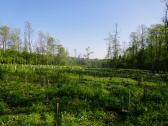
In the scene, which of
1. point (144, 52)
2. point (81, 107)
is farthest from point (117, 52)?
point (81, 107)

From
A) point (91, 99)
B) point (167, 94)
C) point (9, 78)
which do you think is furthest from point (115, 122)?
point (9, 78)

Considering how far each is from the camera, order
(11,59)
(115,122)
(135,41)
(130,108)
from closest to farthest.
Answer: (115,122) → (130,108) → (11,59) → (135,41)

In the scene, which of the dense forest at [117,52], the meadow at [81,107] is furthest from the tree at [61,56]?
the meadow at [81,107]

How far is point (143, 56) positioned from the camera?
8644 centimetres

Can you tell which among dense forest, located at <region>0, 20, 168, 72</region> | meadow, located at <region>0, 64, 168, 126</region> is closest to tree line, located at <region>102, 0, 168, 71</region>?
dense forest, located at <region>0, 20, 168, 72</region>

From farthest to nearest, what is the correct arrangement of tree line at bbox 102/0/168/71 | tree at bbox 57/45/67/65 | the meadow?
tree at bbox 57/45/67/65, tree line at bbox 102/0/168/71, the meadow

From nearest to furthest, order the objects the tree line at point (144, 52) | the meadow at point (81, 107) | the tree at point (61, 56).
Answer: the meadow at point (81, 107)
the tree line at point (144, 52)
the tree at point (61, 56)

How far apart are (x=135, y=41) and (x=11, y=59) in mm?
39818

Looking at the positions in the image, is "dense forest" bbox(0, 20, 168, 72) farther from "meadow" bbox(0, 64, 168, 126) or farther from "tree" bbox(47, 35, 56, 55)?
"meadow" bbox(0, 64, 168, 126)

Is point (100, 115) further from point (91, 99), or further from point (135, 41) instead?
point (135, 41)

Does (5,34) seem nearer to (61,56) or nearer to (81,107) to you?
(61,56)

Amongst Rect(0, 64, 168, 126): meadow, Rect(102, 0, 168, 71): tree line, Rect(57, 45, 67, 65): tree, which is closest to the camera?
Rect(0, 64, 168, 126): meadow

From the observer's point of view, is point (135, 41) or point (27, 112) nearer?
point (27, 112)

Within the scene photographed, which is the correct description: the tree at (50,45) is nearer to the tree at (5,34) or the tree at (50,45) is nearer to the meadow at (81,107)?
the tree at (5,34)
